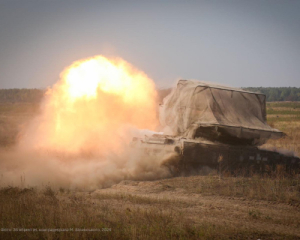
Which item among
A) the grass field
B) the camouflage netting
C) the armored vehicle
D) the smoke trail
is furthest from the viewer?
the smoke trail

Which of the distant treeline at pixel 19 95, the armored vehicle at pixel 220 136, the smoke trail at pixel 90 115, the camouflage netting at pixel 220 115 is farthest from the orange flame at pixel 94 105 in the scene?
the distant treeline at pixel 19 95

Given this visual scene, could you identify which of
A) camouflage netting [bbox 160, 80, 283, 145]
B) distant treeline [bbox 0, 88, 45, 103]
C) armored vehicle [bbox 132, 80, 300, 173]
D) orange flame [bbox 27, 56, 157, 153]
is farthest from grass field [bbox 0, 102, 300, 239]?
distant treeline [bbox 0, 88, 45, 103]

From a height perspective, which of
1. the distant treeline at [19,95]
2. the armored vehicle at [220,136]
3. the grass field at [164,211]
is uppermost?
the distant treeline at [19,95]

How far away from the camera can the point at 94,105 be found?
16.3 meters

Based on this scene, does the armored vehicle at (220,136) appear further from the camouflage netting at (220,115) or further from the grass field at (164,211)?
the grass field at (164,211)

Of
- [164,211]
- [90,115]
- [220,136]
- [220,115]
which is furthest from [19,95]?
[164,211]

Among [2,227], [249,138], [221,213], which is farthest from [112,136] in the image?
[2,227]

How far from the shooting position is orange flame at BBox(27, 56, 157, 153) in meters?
16.3

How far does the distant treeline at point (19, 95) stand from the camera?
7194cm

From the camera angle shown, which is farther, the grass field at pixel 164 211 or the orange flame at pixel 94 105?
the orange flame at pixel 94 105

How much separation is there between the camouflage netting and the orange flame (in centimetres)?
333

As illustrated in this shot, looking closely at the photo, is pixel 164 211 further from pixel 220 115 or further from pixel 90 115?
pixel 90 115

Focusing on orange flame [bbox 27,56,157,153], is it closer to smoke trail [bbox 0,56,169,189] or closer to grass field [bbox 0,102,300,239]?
smoke trail [bbox 0,56,169,189]

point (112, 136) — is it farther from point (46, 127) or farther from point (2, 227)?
point (2, 227)
